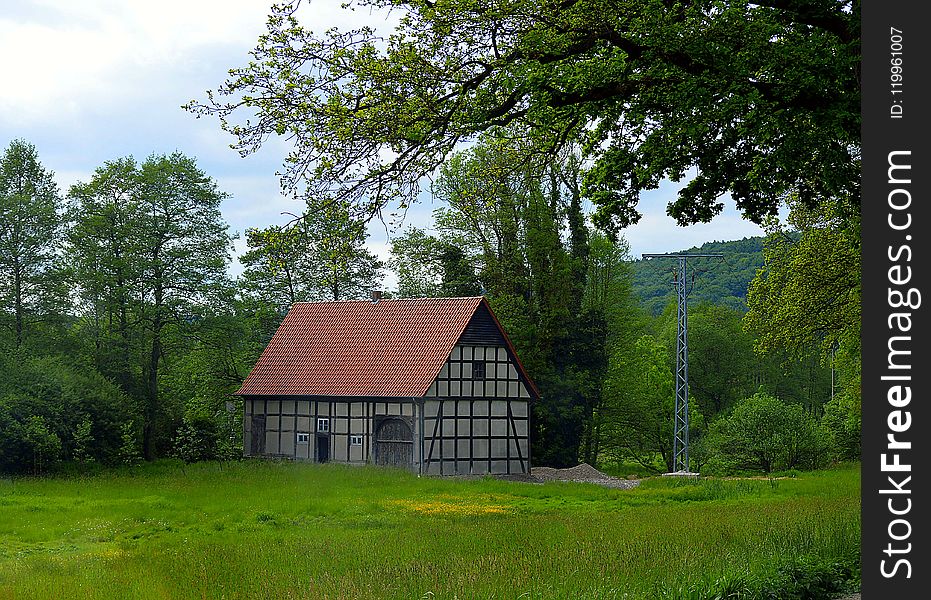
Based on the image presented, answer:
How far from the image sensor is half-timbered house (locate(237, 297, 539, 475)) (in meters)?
38.4

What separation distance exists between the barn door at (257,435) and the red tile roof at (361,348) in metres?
1.24

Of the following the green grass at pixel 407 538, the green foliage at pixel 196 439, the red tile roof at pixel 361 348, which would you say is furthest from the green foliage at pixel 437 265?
the green grass at pixel 407 538

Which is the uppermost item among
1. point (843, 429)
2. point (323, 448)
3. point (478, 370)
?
point (478, 370)

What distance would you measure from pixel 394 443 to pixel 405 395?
2.08 metres

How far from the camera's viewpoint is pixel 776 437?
38.2 meters

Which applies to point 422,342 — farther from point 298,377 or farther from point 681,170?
point 681,170

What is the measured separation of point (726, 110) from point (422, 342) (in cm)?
2837

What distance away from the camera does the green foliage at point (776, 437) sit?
3819 cm

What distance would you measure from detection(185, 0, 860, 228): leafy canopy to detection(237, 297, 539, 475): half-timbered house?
82.9 feet

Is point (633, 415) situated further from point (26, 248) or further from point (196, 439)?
point (26, 248)

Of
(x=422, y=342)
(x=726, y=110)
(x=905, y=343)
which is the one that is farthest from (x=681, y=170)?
(x=422, y=342)

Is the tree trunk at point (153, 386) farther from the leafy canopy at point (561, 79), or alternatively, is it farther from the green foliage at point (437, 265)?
the leafy canopy at point (561, 79)

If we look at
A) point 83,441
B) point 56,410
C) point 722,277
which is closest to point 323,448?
point 83,441

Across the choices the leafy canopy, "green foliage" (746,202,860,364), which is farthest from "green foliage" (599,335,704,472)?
the leafy canopy
